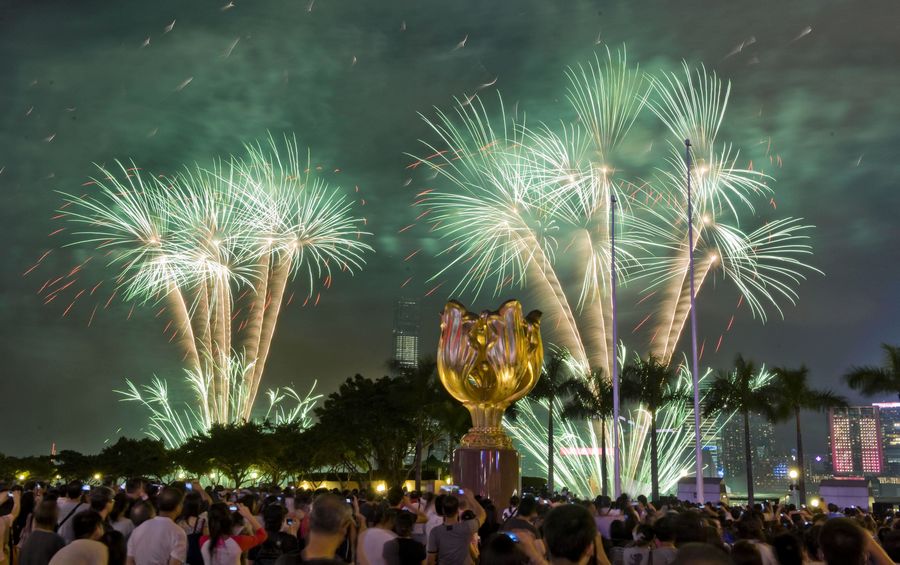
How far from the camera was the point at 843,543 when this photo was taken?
482 centimetres

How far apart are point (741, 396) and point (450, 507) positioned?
34.7 m

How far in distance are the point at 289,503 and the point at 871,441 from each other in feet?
381

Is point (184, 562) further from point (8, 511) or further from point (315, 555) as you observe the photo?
point (8, 511)

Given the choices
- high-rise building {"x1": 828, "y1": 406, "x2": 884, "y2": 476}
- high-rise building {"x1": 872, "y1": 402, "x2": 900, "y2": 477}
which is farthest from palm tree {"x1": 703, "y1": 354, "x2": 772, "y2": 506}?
high-rise building {"x1": 828, "y1": 406, "x2": 884, "y2": 476}

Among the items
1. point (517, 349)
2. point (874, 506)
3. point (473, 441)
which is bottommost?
point (874, 506)

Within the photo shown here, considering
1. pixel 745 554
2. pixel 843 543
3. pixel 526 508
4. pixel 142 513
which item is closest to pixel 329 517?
pixel 745 554

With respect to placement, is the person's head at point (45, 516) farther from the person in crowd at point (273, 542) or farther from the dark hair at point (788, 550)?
the dark hair at point (788, 550)

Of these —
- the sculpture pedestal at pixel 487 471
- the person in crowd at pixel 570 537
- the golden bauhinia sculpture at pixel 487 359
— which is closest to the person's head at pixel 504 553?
the person in crowd at pixel 570 537

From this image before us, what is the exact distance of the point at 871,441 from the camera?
112750 millimetres

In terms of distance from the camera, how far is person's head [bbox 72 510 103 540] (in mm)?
6328

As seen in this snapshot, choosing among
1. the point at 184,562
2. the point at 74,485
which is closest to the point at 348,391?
the point at 74,485

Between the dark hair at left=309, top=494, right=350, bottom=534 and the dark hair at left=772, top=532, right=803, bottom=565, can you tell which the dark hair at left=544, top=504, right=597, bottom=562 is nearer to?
the dark hair at left=309, top=494, right=350, bottom=534

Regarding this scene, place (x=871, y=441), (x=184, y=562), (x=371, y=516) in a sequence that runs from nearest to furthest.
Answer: (x=184, y=562)
(x=371, y=516)
(x=871, y=441)

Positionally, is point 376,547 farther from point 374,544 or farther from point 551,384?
point 551,384
